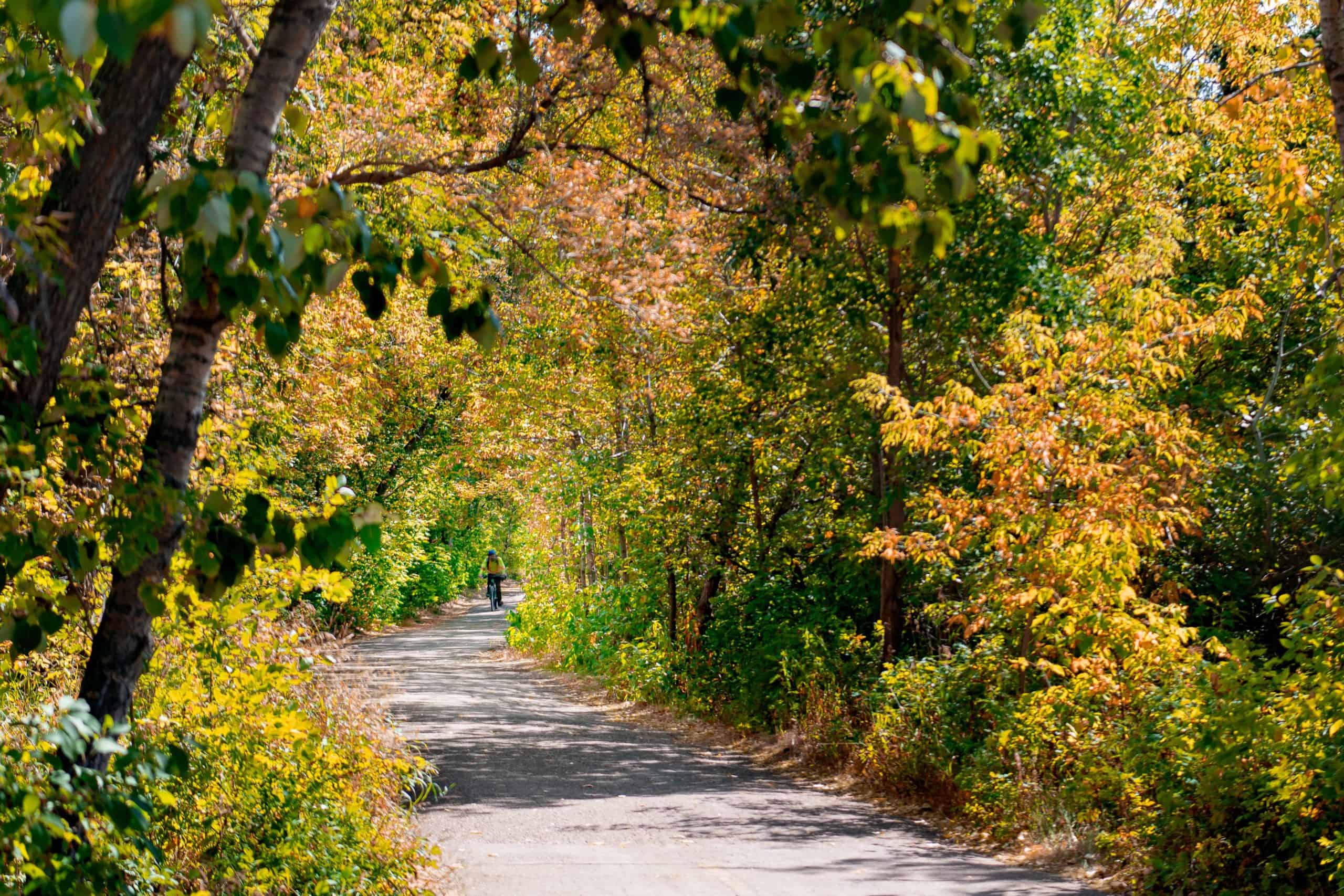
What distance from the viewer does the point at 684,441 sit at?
59.0 feet

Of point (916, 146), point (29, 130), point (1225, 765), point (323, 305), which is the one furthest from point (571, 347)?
point (916, 146)

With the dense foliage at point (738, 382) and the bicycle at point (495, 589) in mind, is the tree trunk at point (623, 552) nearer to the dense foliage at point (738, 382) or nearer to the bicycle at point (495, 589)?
the dense foliage at point (738, 382)

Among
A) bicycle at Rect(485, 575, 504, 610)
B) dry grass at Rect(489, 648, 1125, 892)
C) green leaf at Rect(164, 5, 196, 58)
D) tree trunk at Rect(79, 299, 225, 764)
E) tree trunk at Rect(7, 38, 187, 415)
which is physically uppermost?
tree trunk at Rect(7, 38, 187, 415)

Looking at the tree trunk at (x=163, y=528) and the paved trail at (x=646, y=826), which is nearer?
the tree trunk at (x=163, y=528)

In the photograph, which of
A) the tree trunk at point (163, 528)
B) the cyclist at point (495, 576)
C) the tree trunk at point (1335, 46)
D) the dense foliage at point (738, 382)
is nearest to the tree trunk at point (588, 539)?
the dense foliage at point (738, 382)

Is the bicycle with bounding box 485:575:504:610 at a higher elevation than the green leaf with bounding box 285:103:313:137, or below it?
below

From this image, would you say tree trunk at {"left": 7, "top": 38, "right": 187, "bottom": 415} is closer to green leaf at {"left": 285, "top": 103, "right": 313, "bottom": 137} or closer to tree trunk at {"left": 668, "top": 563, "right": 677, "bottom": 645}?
green leaf at {"left": 285, "top": 103, "right": 313, "bottom": 137}

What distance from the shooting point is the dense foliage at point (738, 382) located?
9.89 feet

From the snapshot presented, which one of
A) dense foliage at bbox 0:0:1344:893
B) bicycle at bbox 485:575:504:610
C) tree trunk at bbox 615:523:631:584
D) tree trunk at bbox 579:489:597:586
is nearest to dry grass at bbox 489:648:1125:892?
dense foliage at bbox 0:0:1344:893

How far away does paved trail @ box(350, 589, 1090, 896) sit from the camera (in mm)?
8133

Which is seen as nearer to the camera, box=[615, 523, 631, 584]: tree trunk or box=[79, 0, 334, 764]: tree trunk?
box=[79, 0, 334, 764]: tree trunk

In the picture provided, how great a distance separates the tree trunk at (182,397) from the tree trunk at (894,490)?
32.7 feet

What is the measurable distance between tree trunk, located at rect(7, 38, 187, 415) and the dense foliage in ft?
0.04

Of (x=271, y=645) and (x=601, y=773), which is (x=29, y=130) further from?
(x=601, y=773)
